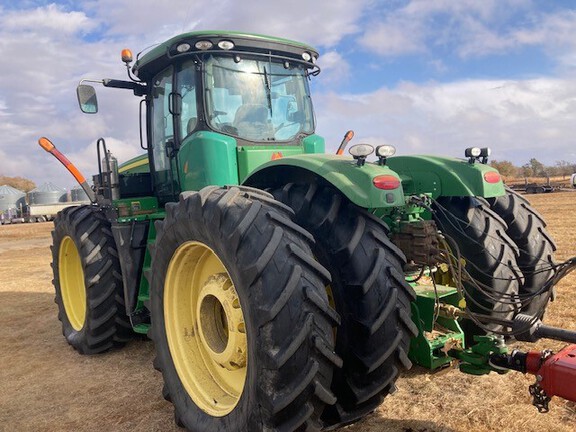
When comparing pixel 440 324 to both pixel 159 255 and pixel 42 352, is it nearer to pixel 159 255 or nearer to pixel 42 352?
pixel 159 255

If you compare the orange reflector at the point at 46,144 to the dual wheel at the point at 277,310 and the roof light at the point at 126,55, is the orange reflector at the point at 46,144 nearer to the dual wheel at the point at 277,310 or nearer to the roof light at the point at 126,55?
the roof light at the point at 126,55

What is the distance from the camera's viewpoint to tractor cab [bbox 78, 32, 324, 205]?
3.98 m

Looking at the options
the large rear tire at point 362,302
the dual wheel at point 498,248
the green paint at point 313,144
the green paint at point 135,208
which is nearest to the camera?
the large rear tire at point 362,302

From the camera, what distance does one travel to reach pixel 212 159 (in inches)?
155

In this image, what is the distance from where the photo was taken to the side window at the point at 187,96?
4.08 metres

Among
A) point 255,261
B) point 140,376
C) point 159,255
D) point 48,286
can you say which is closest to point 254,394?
point 255,261

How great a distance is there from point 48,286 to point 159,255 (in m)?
6.75

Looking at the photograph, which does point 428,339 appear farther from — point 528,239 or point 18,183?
point 18,183

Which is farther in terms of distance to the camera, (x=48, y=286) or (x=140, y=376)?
(x=48, y=286)

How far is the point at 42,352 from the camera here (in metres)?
5.17

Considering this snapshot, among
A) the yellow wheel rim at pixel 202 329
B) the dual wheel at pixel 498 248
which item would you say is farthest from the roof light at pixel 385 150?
the yellow wheel rim at pixel 202 329

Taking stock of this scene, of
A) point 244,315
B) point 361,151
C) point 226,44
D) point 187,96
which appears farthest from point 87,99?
point 244,315

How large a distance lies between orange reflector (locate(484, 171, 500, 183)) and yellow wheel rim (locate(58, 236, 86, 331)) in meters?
4.33

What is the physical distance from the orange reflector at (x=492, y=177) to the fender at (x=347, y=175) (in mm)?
967
